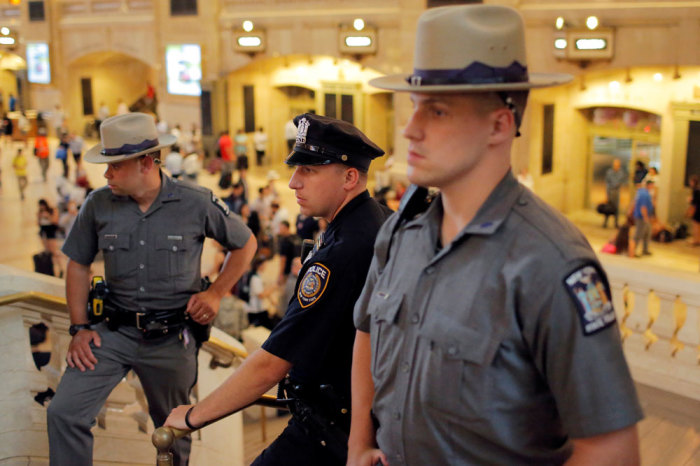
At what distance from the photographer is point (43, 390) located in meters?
4.37

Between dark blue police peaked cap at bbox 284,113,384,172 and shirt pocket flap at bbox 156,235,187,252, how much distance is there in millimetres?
1345

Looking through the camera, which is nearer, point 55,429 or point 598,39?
point 55,429

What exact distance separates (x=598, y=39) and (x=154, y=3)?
57.2ft

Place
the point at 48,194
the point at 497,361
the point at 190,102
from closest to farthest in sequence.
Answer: the point at 497,361, the point at 48,194, the point at 190,102

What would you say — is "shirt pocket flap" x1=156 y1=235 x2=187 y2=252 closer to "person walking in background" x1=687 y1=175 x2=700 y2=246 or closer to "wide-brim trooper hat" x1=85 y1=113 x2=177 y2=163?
"wide-brim trooper hat" x1=85 y1=113 x2=177 y2=163

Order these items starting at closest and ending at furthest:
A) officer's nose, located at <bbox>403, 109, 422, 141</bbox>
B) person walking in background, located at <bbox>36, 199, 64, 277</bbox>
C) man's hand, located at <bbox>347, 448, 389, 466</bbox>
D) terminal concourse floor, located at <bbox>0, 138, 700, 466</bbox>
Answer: officer's nose, located at <bbox>403, 109, 422, 141</bbox>, man's hand, located at <bbox>347, 448, 389, 466</bbox>, terminal concourse floor, located at <bbox>0, 138, 700, 466</bbox>, person walking in background, located at <bbox>36, 199, 64, 277</bbox>

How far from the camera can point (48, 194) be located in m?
21.0

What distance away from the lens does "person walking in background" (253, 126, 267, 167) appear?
24.6m

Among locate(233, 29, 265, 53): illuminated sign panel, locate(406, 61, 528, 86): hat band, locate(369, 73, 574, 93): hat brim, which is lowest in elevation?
locate(369, 73, 574, 93): hat brim

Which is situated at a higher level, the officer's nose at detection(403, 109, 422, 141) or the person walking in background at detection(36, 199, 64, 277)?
the officer's nose at detection(403, 109, 422, 141)

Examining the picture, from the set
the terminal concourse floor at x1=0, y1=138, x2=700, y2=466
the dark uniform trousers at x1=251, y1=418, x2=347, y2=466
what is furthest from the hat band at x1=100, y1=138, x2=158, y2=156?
the terminal concourse floor at x1=0, y1=138, x2=700, y2=466

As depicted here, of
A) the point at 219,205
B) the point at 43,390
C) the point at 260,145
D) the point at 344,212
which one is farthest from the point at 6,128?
the point at 344,212

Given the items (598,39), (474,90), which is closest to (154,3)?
(598,39)

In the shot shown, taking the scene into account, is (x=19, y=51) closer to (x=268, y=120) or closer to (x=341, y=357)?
(x=268, y=120)
